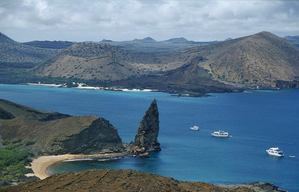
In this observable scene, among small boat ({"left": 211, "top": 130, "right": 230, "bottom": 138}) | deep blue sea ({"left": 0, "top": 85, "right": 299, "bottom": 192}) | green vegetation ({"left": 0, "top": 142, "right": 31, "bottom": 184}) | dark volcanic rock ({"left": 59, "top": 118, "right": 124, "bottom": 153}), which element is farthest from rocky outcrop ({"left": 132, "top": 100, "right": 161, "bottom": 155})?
small boat ({"left": 211, "top": 130, "right": 230, "bottom": 138})

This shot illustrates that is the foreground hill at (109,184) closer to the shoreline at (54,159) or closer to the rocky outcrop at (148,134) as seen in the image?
the shoreline at (54,159)

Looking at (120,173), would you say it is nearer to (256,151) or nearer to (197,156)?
(197,156)

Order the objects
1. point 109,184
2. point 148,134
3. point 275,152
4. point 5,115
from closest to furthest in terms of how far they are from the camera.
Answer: point 109,184 → point 148,134 → point 275,152 → point 5,115

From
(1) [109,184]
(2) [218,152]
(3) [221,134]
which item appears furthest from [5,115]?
(1) [109,184]

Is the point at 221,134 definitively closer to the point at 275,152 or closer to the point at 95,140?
the point at 275,152

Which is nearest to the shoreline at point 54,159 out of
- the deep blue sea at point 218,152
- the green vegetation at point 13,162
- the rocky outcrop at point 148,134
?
A: the green vegetation at point 13,162

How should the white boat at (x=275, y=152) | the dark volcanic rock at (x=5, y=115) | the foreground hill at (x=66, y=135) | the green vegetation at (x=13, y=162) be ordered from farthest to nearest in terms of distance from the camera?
the dark volcanic rock at (x=5, y=115) → the white boat at (x=275, y=152) → the foreground hill at (x=66, y=135) → the green vegetation at (x=13, y=162)
